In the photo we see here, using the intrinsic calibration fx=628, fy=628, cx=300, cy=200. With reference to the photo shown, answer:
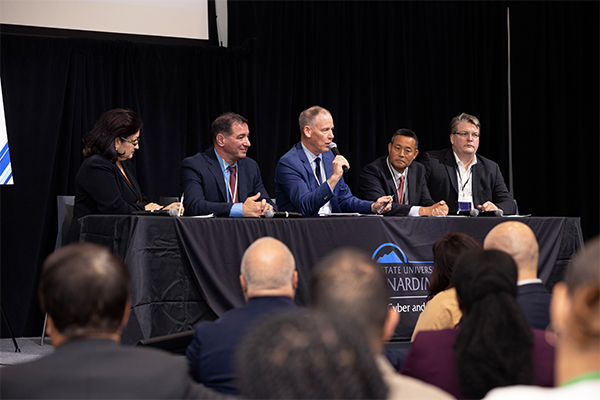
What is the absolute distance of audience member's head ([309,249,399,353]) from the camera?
1010mm

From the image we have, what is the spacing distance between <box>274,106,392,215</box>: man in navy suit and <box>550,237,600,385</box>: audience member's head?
10.2 feet

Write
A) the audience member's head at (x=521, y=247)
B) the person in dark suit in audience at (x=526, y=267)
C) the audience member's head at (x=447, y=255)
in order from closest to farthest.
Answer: the person in dark suit in audience at (x=526, y=267), the audience member's head at (x=521, y=247), the audience member's head at (x=447, y=255)

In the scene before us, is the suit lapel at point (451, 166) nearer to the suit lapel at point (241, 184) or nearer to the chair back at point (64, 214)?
the suit lapel at point (241, 184)

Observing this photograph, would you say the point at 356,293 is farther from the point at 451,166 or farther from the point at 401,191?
the point at 451,166

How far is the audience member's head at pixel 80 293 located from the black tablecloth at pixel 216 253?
1812mm

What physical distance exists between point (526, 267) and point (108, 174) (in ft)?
8.13

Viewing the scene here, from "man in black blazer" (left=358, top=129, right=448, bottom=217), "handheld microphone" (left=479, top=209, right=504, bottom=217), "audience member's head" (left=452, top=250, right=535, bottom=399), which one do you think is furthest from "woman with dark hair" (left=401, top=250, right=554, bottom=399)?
"man in black blazer" (left=358, top=129, right=448, bottom=217)

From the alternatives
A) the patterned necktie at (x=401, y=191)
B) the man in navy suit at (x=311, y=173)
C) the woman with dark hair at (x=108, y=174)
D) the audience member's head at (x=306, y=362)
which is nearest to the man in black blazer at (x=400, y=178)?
the patterned necktie at (x=401, y=191)

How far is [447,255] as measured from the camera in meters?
2.16

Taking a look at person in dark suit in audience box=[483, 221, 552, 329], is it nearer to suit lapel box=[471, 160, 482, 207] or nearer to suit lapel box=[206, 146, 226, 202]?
suit lapel box=[206, 146, 226, 202]

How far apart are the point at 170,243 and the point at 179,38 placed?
2503 millimetres

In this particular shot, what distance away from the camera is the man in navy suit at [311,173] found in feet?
13.0

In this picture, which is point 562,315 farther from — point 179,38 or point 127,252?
point 179,38

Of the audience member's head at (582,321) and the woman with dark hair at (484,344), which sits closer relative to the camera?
the audience member's head at (582,321)
